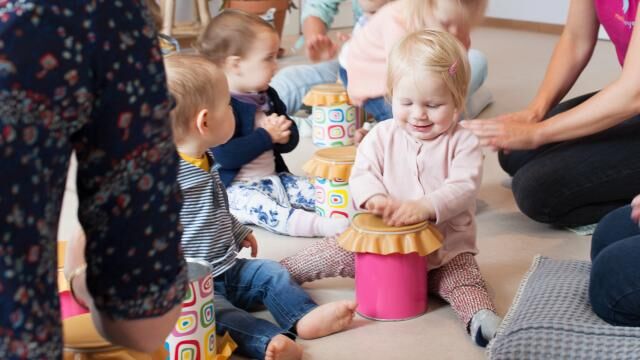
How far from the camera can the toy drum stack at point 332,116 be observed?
8.74 feet

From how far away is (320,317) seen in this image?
153cm

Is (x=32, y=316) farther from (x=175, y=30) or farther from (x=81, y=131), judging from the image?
(x=175, y=30)

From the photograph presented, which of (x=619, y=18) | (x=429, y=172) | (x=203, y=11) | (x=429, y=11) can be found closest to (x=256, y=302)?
(x=429, y=172)

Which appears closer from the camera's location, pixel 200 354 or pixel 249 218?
pixel 200 354

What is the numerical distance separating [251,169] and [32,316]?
159cm

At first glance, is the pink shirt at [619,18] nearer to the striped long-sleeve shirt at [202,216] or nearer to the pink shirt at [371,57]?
the pink shirt at [371,57]

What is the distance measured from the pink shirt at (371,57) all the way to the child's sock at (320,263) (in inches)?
36.2

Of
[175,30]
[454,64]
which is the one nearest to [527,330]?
[454,64]

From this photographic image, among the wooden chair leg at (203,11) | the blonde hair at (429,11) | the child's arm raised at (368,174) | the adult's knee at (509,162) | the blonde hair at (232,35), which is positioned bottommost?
the wooden chair leg at (203,11)

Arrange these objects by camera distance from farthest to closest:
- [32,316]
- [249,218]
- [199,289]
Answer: [249,218]
[199,289]
[32,316]

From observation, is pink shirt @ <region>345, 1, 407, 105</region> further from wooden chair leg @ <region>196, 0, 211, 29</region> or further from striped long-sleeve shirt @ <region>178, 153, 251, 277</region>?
wooden chair leg @ <region>196, 0, 211, 29</region>

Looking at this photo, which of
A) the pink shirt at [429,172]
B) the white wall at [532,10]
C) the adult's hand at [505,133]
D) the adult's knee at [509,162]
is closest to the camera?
A: the pink shirt at [429,172]

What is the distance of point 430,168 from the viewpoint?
1654 mm

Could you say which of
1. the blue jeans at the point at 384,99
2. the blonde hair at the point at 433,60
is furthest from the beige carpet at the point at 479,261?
the blonde hair at the point at 433,60
